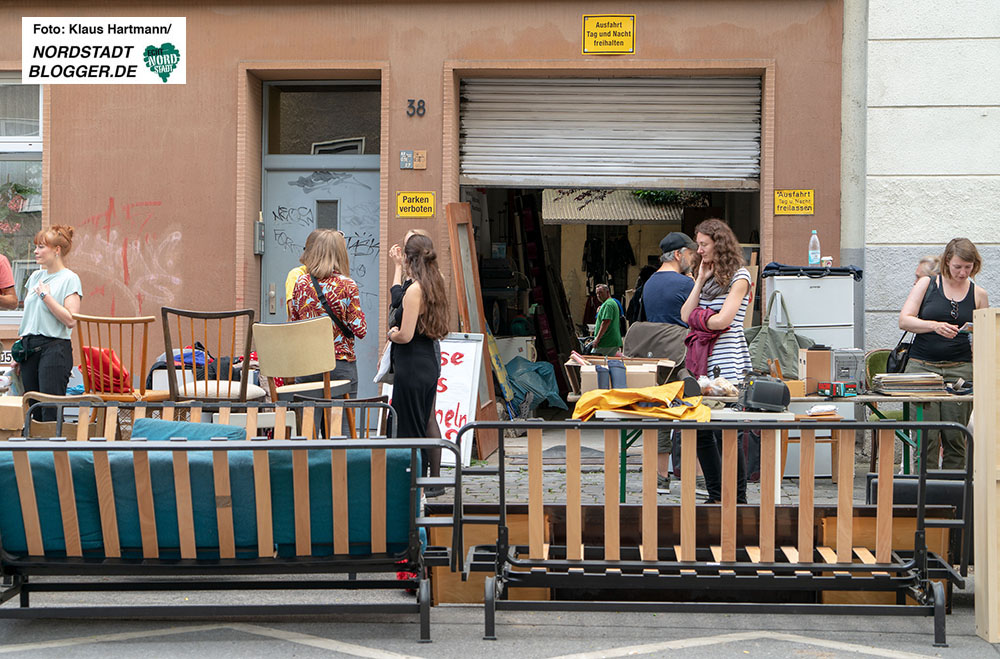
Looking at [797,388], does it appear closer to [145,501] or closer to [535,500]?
[535,500]

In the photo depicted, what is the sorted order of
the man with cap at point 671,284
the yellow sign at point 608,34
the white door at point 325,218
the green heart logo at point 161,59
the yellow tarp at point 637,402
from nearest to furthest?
the yellow tarp at point 637,402 → the man with cap at point 671,284 → the yellow sign at point 608,34 → the green heart logo at point 161,59 → the white door at point 325,218

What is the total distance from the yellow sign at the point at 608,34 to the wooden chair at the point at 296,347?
4.11m

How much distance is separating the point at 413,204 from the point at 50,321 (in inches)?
126

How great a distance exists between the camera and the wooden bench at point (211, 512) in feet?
14.3

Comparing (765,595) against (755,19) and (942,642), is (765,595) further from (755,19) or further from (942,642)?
(755,19)

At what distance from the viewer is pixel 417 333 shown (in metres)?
7.04

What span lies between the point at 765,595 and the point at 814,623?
45cm

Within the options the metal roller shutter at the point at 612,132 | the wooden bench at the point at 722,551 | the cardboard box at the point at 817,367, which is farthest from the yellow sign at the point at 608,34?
the wooden bench at the point at 722,551

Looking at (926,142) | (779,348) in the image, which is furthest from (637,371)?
(926,142)

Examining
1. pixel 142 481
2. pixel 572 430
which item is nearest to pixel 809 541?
pixel 572 430

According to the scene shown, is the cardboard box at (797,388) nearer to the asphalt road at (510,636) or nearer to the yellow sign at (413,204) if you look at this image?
the asphalt road at (510,636)

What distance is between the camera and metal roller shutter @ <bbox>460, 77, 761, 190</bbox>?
9805 millimetres

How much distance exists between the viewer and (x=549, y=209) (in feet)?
55.4

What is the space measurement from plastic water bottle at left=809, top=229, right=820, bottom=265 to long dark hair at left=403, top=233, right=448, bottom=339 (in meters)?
3.57
